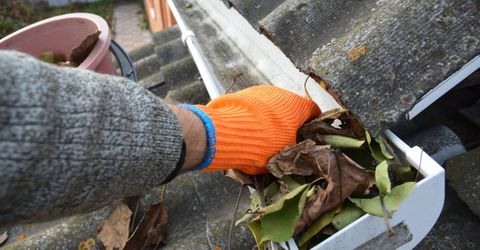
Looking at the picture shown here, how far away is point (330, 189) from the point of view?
86 cm

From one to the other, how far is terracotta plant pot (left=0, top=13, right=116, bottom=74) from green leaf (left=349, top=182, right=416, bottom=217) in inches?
52.5

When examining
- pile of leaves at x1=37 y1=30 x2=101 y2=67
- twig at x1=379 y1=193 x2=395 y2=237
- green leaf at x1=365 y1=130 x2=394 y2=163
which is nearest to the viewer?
twig at x1=379 y1=193 x2=395 y2=237

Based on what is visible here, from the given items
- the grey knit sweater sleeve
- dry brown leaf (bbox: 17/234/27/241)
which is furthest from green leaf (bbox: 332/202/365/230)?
dry brown leaf (bbox: 17/234/27/241)

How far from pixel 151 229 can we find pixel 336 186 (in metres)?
0.60

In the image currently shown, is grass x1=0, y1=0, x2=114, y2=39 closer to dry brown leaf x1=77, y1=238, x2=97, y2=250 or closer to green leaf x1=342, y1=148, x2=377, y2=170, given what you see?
dry brown leaf x1=77, y1=238, x2=97, y2=250

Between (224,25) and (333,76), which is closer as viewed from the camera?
(333,76)

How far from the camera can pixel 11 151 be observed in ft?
1.95

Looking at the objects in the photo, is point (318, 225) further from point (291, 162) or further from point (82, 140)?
point (82, 140)

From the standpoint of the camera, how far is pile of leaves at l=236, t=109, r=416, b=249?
2.78ft

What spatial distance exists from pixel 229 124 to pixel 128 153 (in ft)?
0.98

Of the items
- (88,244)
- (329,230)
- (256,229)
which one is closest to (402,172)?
(329,230)

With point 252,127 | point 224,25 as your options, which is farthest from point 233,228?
point 224,25

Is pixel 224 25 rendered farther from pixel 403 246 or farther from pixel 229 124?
pixel 403 246

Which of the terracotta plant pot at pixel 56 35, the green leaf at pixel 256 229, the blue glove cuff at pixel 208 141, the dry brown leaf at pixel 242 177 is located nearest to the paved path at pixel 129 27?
the terracotta plant pot at pixel 56 35
